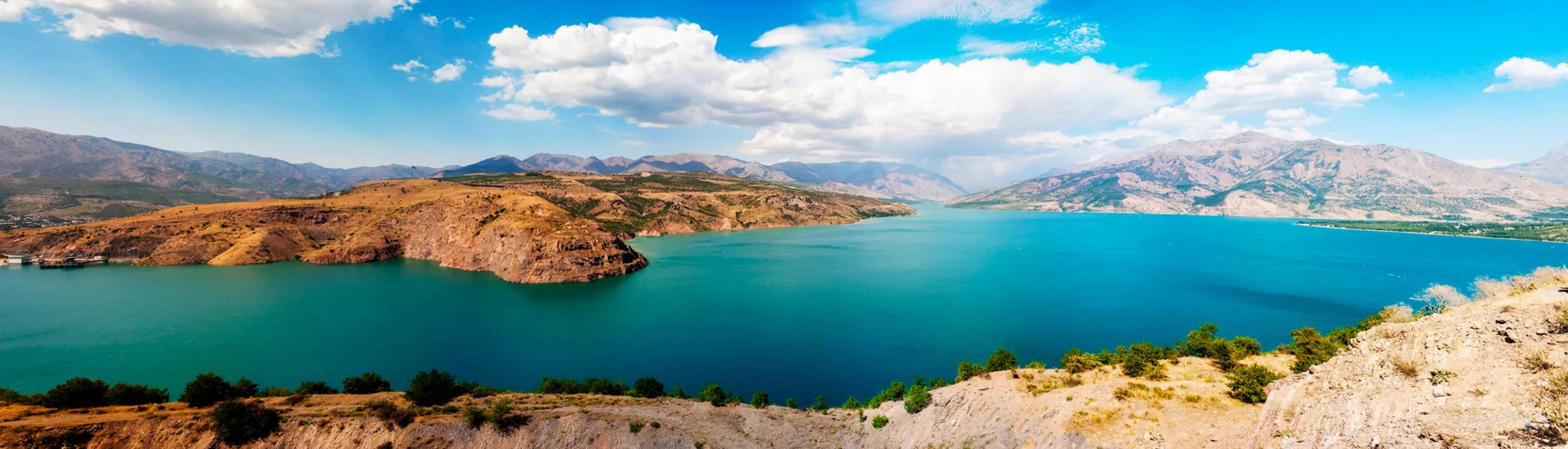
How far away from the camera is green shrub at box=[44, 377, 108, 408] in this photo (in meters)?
34.5

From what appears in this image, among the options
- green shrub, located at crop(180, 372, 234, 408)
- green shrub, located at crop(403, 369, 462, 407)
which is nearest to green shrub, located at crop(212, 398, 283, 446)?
green shrub, located at crop(180, 372, 234, 408)

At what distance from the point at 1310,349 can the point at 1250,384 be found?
15.6 m

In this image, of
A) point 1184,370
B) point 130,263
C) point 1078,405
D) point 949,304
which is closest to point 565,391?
point 1078,405

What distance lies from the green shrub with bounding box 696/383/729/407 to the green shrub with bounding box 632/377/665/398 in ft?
14.1

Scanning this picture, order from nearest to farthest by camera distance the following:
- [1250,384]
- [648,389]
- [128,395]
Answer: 1. [1250,384]
2. [128,395]
3. [648,389]

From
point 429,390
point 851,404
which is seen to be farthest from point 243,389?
point 851,404

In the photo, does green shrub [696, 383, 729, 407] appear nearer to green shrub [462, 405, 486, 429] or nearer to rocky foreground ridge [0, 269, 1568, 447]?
rocky foreground ridge [0, 269, 1568, 447]

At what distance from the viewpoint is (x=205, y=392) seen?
36875 mm

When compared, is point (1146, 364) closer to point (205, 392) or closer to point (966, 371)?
point (966, 371)

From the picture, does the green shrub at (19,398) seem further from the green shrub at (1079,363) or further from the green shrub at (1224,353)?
the green shrub at (1224,353)

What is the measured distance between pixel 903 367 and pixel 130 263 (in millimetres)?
199804

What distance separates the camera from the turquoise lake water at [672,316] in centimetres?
6272

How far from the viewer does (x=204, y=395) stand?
121 feet

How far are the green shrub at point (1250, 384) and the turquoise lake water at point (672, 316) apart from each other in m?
33.4
